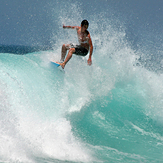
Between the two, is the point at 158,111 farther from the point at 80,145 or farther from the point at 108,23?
the point at 108,23

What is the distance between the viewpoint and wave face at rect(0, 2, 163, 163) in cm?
446

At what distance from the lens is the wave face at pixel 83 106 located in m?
4.46

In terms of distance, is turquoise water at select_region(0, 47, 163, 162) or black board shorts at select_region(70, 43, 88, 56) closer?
turquoise water at select_region(0, 47, 163, 162)

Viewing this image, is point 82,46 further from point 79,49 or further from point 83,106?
point 83,106

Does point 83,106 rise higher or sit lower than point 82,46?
lower

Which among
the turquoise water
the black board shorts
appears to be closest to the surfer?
the black board shorts

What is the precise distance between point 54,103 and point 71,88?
85 cm

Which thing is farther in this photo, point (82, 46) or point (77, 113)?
point (77, 113)

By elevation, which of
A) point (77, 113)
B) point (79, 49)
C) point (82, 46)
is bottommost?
point (77, 113)

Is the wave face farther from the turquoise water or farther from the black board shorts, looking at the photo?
the black board shorts

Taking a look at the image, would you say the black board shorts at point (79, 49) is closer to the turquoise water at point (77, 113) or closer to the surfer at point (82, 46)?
the surfer at point (82, 46)

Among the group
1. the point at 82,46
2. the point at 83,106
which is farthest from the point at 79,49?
the point at 83,106

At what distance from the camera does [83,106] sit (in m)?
6.57

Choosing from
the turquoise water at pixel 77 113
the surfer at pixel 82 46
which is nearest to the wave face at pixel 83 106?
the turquoise water at pixel 77 113
